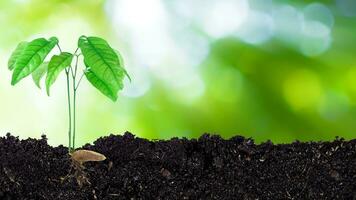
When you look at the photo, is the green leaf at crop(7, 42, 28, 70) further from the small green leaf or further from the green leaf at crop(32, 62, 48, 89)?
the small green leaf

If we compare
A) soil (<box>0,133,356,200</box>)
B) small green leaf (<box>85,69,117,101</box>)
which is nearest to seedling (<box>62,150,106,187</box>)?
soil (<box>0,133,356,200</box>)

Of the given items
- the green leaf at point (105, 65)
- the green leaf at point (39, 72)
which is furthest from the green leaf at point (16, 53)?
the green leaf at point (105, 65)

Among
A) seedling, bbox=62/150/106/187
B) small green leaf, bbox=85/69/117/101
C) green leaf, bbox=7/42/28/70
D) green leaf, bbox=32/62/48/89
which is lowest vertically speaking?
seedling, bbox=62/150/106/187

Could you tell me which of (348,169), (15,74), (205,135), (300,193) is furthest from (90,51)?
(348,169)

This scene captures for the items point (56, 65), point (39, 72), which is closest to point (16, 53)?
point (39, 72)

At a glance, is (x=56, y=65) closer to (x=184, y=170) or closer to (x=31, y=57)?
(x=31, y=57)
